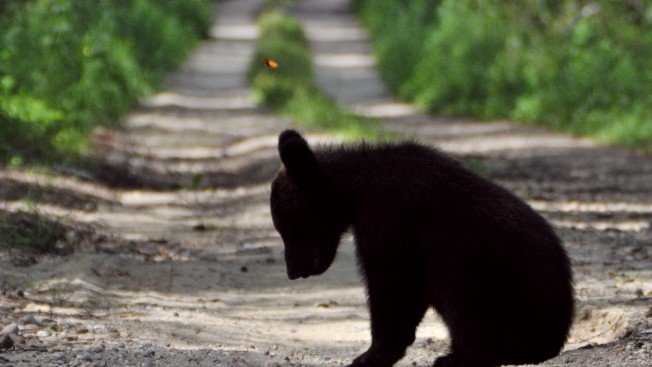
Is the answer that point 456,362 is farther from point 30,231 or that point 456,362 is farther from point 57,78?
point 57,78

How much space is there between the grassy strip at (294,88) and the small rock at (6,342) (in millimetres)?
6780

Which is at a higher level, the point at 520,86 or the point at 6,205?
the point at 6,205

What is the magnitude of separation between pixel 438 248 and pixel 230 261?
4.12m

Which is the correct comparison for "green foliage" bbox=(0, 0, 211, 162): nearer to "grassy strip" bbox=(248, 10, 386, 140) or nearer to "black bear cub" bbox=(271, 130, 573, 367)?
"grassy strip" bbox=(248, 10, 386, 140)

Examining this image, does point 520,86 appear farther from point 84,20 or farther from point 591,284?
point 591,284

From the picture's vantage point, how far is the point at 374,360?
5.24 m

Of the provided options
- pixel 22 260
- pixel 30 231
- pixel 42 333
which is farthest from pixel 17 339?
pixel 30 231

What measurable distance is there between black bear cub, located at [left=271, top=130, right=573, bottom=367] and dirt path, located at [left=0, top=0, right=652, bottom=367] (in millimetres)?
465

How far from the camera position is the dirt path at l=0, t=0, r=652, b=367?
18.8ft

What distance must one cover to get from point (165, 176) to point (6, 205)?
15.8 feet

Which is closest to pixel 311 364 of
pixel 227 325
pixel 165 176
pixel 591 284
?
pixel 227 325

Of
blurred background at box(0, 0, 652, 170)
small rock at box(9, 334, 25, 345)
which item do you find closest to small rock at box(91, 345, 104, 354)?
small rock at box(9, 334, 25, 345)

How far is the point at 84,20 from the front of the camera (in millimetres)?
17531

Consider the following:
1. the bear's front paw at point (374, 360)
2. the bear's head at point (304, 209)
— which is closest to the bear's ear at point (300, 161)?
the bear's head at point (304, 209)
